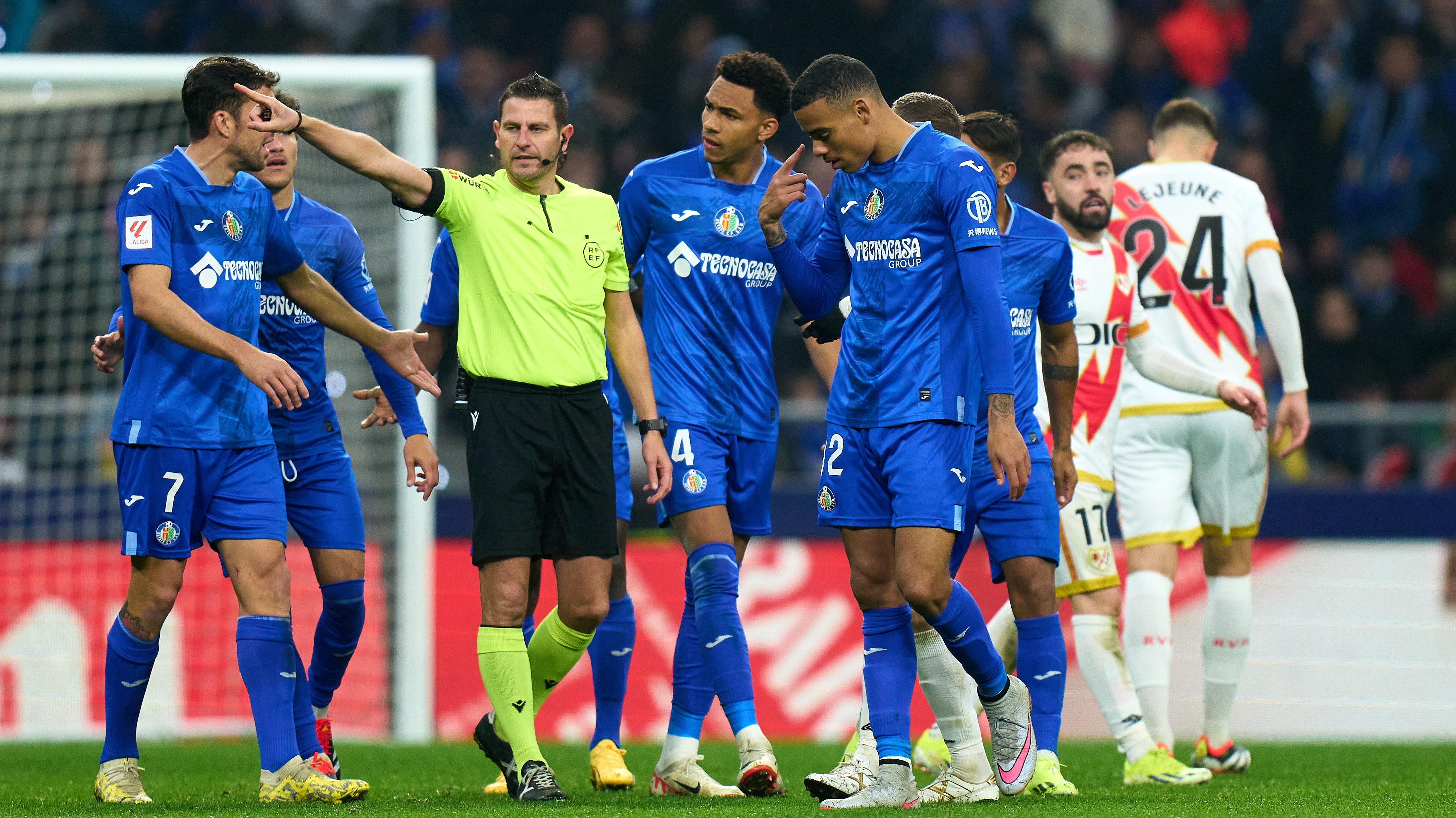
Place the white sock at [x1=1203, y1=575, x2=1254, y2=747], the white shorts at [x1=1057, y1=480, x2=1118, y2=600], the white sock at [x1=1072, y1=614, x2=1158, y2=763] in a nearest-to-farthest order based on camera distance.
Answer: the white sock at [x1=1072, y1=614, x2=1158, y2=763] < the white shorts at [x1=1057, y1=480, x2=1118, y2=600] < the white sock at [x1=1203, y1=575, x2=1254, y2=747]

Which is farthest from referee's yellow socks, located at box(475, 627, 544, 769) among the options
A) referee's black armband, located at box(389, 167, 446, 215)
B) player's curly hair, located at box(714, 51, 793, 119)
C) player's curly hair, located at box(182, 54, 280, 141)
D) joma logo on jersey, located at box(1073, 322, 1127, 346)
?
joma logo on jersey, located at box(1073, 322, 1127, 346)

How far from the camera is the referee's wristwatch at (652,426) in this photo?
5.84 metres

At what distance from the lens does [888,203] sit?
5.18m

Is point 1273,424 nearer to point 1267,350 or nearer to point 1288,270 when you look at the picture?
point 1267,350

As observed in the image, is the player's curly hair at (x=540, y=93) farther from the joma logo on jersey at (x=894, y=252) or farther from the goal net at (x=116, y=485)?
the goal net at (x=116, y=485)

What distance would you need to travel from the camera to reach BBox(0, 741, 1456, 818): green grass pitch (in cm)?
512

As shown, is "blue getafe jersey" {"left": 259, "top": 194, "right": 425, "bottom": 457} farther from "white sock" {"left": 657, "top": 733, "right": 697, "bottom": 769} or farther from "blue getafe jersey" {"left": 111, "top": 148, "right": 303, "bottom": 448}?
"white sock" {"left": 657, "top": 733, "right": 697, "bottom": 769}

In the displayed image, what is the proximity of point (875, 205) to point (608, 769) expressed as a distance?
239cm

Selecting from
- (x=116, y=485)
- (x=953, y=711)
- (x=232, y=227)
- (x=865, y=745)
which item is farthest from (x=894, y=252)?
(x=116, y=485)

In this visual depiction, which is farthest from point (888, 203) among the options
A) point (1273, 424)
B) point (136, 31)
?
point (136, 31)

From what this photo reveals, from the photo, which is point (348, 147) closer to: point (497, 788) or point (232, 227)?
point (232, 227)

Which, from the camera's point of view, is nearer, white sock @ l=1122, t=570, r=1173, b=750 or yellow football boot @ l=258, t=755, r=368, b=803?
yellow football boot @ l=258, t=755, r=368, b=803

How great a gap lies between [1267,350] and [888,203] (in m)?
8.12

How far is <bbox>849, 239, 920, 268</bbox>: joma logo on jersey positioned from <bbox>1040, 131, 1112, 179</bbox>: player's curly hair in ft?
6.41
